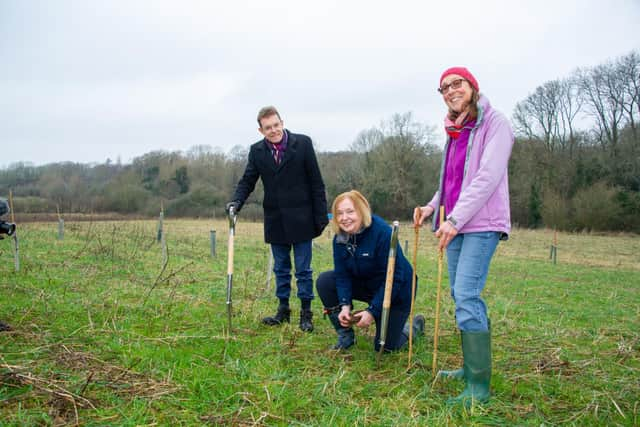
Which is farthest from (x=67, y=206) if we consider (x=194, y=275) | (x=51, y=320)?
(x=51, y=320)

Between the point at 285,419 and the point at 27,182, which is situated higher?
the point at 27,182

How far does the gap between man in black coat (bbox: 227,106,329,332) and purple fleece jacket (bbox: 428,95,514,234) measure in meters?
1.83

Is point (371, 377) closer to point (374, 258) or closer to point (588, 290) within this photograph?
point (374, 258)

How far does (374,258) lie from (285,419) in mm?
1574

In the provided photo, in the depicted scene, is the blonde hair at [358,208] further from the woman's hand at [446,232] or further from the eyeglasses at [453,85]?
the eyeglasses at [453,85]

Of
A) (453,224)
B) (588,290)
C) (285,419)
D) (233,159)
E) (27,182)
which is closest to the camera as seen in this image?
(285,419)

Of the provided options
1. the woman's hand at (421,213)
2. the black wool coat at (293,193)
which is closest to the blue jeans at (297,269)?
the black wool coat at (293,193)

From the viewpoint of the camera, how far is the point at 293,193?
460 centimetres

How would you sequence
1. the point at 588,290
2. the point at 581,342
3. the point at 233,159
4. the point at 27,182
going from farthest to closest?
the point at 233,159, the point at 27,182, the point at 588,290, the point at 581,342

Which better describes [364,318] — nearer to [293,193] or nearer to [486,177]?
[486,177]

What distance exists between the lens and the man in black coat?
4.58m

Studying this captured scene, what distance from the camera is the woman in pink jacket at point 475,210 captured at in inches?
114

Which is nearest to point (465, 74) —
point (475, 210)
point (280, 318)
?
point (475, 210)

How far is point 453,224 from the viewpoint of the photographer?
2.90 meters
